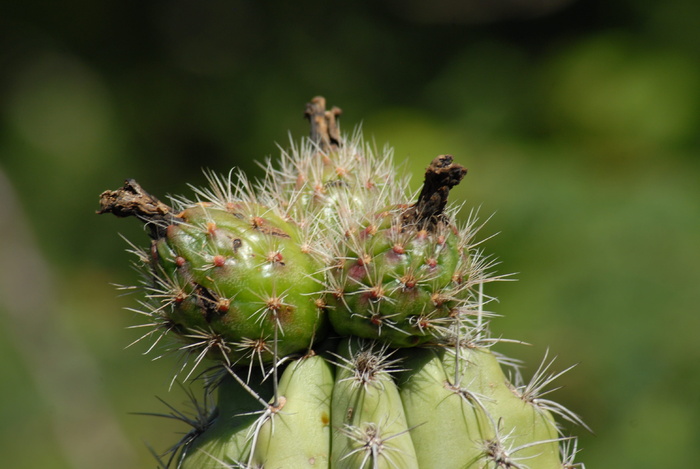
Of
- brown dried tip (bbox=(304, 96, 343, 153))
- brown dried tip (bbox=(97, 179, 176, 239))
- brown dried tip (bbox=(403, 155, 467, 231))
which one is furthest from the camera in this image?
brown dried tip (bbox=(304, 96, 343, 153))

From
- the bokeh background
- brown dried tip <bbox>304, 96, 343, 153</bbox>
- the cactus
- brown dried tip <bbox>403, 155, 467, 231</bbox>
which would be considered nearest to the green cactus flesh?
the cactus

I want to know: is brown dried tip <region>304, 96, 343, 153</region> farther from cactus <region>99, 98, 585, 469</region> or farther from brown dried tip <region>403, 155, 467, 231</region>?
brown dried tip <region>403, 155, 467, 231</region>

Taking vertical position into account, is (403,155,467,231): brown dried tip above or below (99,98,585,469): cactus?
above

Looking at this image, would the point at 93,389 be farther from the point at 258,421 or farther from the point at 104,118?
the point at 258,421

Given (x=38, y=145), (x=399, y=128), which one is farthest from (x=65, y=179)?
(x=399, y=128)

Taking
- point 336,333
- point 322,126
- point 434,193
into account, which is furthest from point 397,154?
point 434,193

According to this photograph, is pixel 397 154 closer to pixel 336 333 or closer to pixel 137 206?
pixel 336 333

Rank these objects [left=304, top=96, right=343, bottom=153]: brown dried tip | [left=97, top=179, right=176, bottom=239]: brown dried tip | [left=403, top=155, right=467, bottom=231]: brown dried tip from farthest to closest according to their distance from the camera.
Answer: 1. [left=304, top=96, right=343, bottom=153]: brown dried tip
2. [left=97, top=179, right=176, bottom=239]: brown dried tip
3. [left=403, top=155, right=467, bottom=231]: brown dried tip
